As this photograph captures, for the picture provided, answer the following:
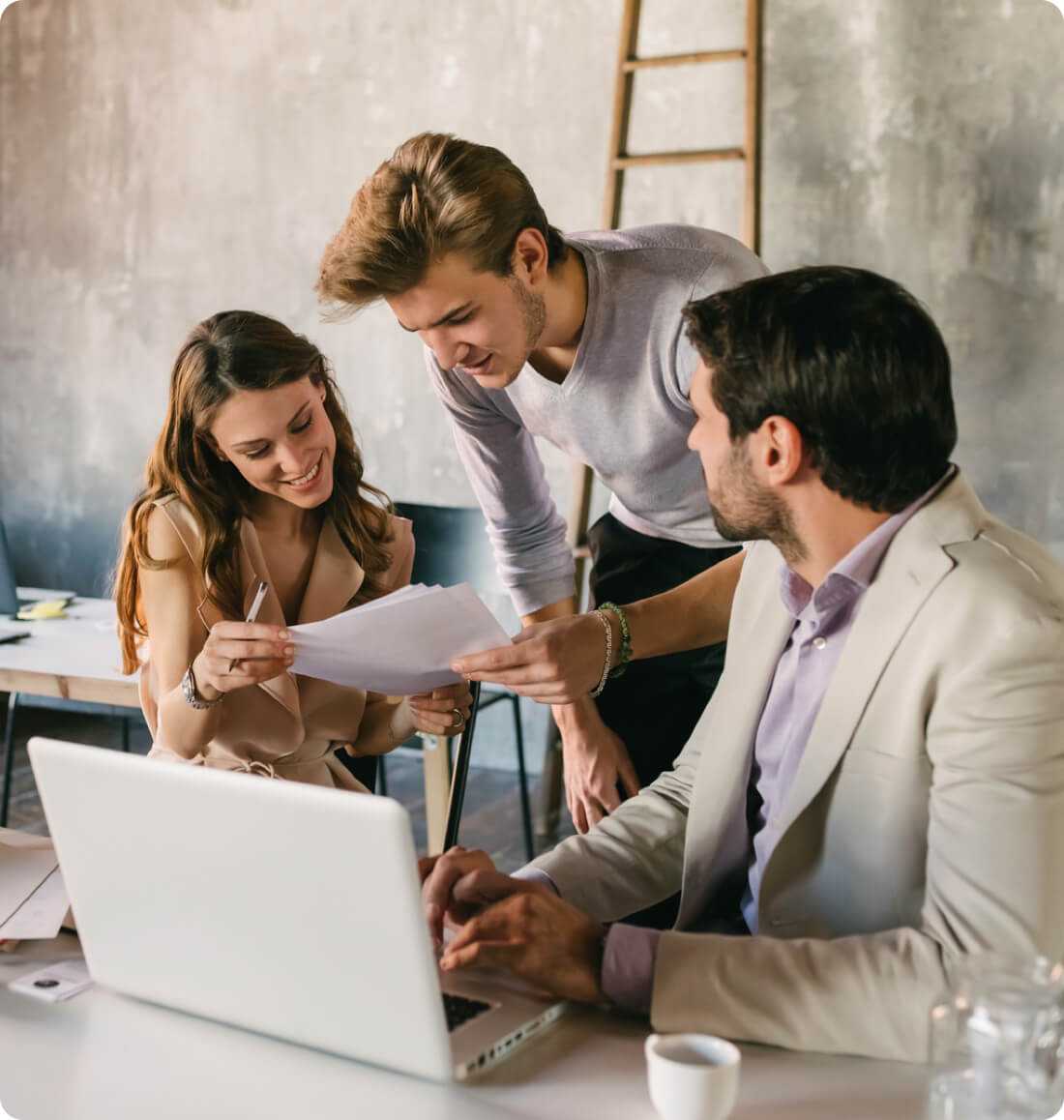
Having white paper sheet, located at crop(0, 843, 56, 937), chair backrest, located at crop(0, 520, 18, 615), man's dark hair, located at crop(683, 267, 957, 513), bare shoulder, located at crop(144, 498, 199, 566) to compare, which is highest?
man's dark hair, located at crop(683, 267, 957, 513)

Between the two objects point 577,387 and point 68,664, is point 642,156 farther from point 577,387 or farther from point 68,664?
point 68,664

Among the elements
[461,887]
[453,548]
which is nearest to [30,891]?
[461,887]

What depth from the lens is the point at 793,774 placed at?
1462 millimetres

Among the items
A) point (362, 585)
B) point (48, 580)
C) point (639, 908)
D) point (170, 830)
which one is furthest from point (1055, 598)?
point (48, 580)

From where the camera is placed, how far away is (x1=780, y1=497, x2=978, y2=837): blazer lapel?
50.6 inches

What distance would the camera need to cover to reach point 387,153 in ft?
14.7

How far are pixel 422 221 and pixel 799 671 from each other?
833 millimetres

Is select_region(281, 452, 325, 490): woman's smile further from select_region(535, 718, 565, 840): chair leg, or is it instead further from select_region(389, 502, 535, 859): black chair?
select_region(535, 718, 565, 840): chair leg

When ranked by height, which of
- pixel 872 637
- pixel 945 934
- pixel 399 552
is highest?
pixel 872 637

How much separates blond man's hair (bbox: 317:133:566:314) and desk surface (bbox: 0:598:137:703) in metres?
1.34

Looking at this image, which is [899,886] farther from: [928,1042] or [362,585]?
[362,585]

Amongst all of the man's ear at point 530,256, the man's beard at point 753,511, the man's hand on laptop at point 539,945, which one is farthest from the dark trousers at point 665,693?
the man's hand on laptop at point 539,945

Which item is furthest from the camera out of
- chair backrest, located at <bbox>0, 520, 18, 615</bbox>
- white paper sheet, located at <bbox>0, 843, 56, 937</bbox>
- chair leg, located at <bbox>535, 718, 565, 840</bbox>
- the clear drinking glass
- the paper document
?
chair leg, located at <bbox>535, 718, 565, 840</bbox>

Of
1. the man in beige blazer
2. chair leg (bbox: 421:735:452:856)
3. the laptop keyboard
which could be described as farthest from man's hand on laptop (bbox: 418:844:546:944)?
chair leg (bbox: 421:735:452:856)
